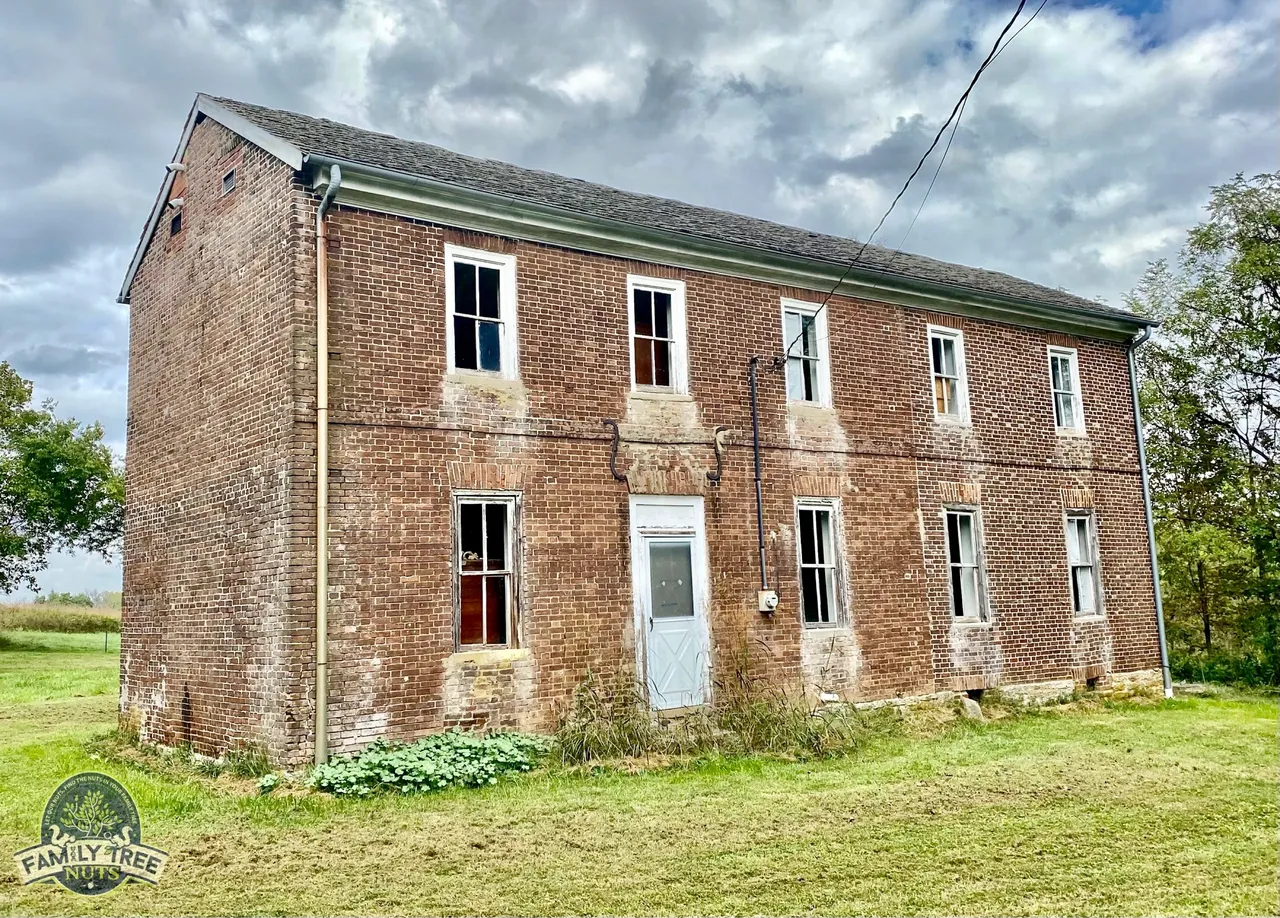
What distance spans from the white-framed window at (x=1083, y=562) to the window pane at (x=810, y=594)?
519cm

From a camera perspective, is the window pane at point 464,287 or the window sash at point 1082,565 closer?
the window pane at point 464,287

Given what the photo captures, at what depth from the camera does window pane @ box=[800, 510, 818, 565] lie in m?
13.3

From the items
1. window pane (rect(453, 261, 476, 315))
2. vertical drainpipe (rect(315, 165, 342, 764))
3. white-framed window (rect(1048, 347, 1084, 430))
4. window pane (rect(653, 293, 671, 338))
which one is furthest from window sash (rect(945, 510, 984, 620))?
vertical drainpipe (rect(315, 165, 342, 764))

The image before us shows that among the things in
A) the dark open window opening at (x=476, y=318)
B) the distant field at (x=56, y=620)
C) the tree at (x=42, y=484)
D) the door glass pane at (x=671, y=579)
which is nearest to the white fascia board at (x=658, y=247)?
the dark open window opening at (x=476, y=318)

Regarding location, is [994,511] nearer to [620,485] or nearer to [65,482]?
[620,485]

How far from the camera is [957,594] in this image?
14.7 metres

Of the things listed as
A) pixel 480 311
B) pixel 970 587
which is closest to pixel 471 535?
pixel 480 311

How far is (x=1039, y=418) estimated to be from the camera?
16172mm

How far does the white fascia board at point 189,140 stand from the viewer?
10.5 meters

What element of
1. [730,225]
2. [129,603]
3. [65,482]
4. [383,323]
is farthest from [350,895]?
[65,482]

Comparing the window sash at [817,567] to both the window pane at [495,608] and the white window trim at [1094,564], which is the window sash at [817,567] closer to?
the window pane at [495,608]

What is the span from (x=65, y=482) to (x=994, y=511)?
94.7ft

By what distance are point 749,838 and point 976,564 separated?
8.77m

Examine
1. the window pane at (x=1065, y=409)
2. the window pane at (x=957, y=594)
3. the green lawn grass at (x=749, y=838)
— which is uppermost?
the window pane at (x=1065, y=409)
